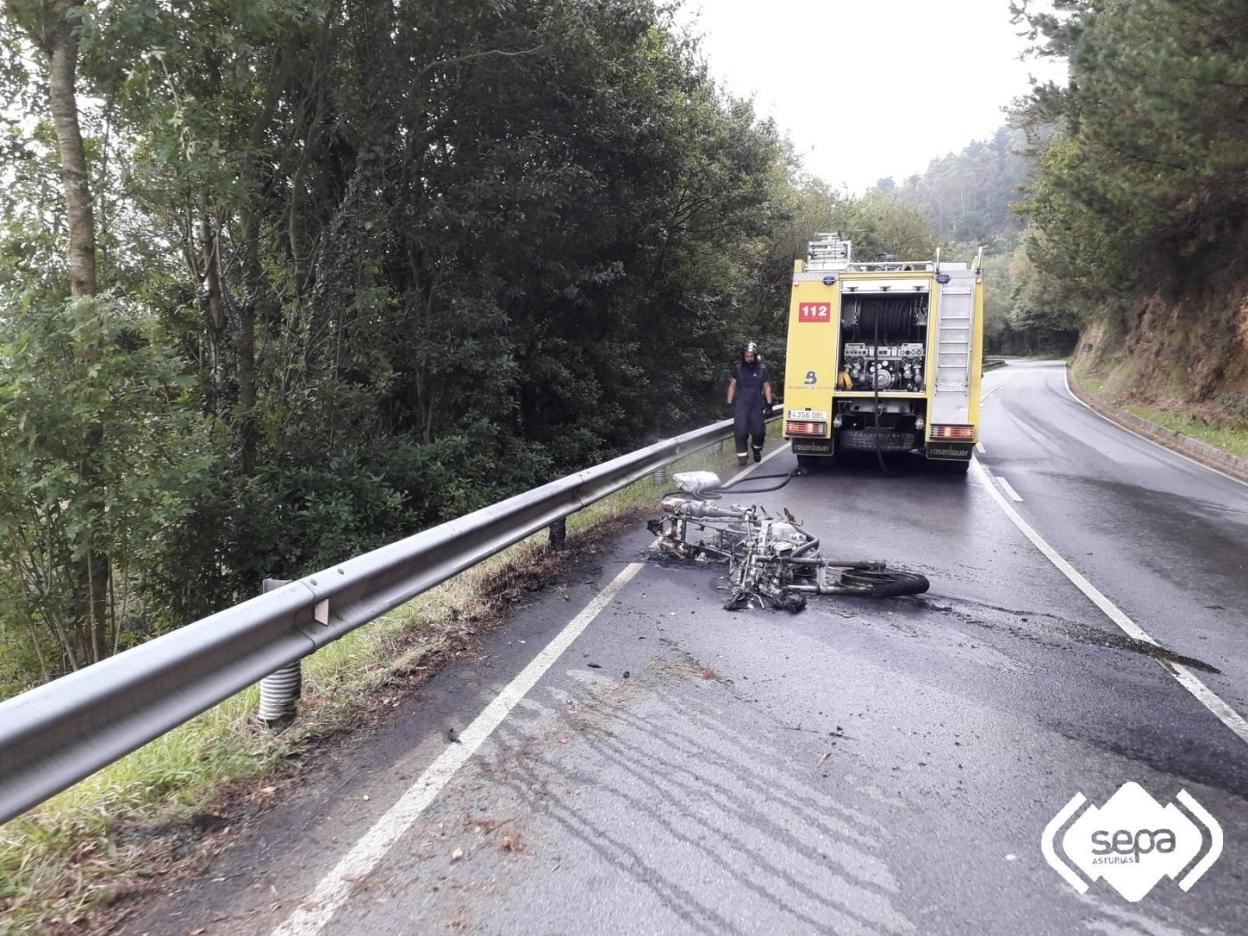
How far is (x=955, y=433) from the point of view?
36.4 ft

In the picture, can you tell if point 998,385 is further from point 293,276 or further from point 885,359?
point 293,276

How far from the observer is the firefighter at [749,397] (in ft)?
40.0

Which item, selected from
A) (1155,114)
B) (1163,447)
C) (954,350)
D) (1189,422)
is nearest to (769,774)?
(954,350)

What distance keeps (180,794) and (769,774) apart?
2214 millimetres

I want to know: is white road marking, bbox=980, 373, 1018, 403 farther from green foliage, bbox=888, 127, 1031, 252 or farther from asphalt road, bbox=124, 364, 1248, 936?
green foliage, bbox=888, 127, 1031, 252

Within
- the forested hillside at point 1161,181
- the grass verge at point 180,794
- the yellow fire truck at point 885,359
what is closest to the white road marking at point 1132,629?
the yellow fire truck at point 885,359

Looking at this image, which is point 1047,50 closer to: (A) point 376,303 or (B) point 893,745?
(A) point 376,303

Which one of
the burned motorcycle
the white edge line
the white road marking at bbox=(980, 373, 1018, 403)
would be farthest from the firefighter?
the white road marking at bbox=(980, 373, 1018, 403)

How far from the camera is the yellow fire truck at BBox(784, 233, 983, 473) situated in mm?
11070

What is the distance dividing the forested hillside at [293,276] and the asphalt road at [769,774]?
4.52 metres

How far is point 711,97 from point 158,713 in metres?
20.1

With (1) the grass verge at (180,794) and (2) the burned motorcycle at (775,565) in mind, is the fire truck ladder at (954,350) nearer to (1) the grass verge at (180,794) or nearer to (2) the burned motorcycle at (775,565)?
(2) the burned motorcycle at (775,565)

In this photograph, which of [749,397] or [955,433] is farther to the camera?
[749,397]

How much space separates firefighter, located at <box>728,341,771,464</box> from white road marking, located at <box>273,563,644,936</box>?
811 centimetres
